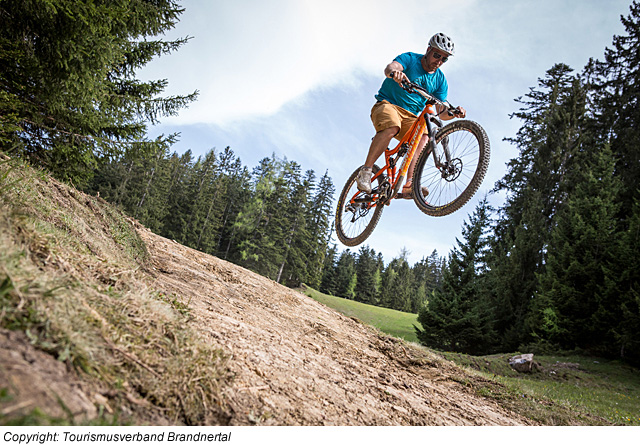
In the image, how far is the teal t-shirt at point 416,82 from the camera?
17.3ft

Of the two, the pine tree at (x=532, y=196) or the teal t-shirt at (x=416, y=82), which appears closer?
the teal t-shirt at (x=416, y=82)

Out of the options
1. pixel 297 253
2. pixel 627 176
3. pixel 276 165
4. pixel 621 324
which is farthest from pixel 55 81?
pixel 276 165

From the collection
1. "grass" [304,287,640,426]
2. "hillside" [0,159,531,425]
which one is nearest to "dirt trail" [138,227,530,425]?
"hillside" [0,159,531,425]

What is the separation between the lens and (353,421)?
2.35m

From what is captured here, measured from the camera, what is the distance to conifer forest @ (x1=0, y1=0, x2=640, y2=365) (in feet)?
18.4

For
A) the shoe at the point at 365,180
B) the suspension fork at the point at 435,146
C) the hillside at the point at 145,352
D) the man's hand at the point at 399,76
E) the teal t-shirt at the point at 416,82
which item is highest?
the teal t-shirt at the point at 416,82

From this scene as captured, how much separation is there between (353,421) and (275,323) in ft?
5.68

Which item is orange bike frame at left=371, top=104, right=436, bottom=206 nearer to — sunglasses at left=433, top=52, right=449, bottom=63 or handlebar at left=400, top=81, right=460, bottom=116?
handlebar at left=400, top=81, right=460, bottom=116

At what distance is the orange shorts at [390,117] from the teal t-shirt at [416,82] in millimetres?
95

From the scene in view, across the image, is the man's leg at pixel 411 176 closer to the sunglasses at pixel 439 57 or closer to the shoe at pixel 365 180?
the shoe at pixel 365 180

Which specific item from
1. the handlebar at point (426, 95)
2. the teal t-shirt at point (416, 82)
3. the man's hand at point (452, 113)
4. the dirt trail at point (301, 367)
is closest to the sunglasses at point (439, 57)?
the teal t-shirt at point (416, 82)

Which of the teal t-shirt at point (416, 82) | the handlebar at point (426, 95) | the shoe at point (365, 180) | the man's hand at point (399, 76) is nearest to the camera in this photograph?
the man's hand at point (399, 76)

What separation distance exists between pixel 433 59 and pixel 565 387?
11.1 m

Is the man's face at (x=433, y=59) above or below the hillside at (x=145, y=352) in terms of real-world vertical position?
above
